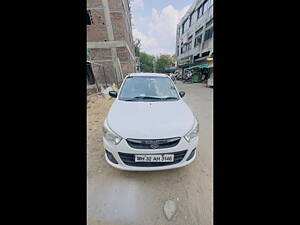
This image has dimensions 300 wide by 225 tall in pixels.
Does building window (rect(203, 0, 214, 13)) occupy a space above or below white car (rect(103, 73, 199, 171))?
above

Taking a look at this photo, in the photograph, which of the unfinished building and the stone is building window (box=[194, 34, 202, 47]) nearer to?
the unfinished building

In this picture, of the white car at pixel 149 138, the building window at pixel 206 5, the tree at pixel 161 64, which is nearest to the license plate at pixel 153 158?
the white car at pixel 149 138

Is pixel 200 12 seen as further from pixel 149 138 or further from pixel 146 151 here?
pixel 146 151

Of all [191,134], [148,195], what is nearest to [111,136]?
[148,195]

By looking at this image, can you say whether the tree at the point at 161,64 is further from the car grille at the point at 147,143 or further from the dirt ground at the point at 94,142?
the car grille at the point at 147,143

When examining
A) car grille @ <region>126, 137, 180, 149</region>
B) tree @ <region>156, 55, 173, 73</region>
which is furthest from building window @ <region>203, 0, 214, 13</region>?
tree @ <region>156, 55, 173, 73</region>

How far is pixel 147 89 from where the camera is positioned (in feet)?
8.85

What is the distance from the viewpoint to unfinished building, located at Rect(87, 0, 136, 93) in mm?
10031

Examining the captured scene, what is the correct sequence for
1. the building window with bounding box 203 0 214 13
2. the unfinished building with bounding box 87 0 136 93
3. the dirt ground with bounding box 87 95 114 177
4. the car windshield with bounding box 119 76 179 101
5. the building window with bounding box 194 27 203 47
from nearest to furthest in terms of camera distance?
1. the dirt ground with bounding box 87 95 114 177
2. the car windshield with bounding box 119 76 179 101
3. the unfinished building with bounding box 87 0 136 93
4. the building window with bounding box 203 0 214 13
5. the building window with bounding box 194 27 203 47

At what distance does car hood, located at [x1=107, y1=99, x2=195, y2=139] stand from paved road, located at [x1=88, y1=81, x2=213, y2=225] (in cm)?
66

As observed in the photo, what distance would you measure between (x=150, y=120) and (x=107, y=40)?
1110 centimetres

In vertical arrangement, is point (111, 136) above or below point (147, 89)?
below
